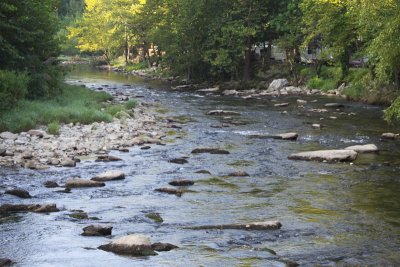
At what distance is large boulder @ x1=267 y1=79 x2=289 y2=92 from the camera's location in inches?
1764

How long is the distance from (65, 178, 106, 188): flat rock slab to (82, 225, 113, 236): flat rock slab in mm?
3720

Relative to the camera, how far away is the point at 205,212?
12.9 m

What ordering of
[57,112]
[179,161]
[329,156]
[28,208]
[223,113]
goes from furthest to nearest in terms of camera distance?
[223,113], [57,112], [329,156], [179,161], [28,208]

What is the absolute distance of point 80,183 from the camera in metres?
14.9

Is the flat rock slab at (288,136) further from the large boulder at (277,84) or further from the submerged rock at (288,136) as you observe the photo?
the large boulder at (277,84)

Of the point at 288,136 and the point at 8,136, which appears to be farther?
the point at 288,136

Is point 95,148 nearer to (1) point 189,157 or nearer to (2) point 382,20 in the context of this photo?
(1) point 189,157

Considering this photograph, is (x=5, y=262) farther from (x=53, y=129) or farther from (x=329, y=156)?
(x=53, y=129)

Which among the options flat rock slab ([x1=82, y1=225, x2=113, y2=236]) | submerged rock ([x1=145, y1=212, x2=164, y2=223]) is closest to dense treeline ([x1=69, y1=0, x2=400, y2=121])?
submerged rock ([x1=145, y1=212, x2=164, y2=223])

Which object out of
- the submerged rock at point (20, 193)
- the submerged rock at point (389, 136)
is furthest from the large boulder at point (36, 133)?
the submerged rock at point (389, 136)

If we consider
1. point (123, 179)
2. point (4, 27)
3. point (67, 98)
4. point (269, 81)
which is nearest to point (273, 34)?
point (269, 81)

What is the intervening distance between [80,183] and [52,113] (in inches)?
401

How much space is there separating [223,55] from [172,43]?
897 centimetres

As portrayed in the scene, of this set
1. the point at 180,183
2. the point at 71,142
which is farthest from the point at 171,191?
the point at 71,142
